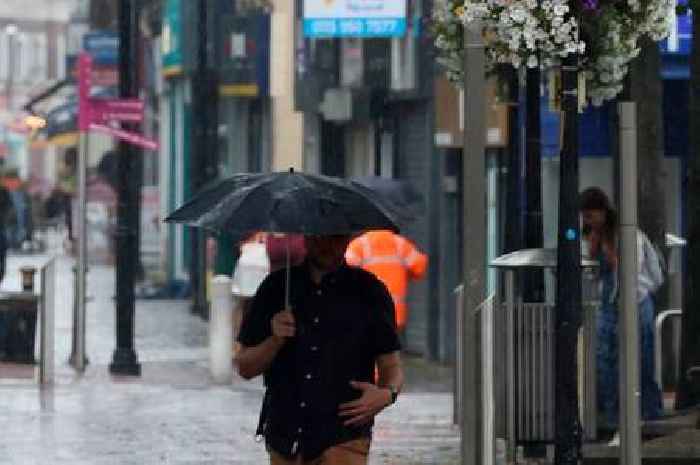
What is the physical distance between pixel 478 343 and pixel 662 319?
6.96 metres

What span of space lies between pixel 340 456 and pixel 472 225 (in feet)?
5.59

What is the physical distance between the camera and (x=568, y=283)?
10.6 m

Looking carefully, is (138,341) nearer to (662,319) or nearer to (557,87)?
(662,319)

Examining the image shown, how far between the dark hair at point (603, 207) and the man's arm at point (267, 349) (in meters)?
5.91

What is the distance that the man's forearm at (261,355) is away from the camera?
8.59m

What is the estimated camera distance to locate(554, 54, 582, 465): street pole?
34.8ft

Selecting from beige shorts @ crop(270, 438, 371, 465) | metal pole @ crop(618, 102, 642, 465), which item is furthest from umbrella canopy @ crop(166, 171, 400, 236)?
metal pole @ crop(618, 102, 642, 465)

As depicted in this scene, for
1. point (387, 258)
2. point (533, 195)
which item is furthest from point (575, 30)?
point (387, 258)

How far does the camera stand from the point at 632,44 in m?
11.2

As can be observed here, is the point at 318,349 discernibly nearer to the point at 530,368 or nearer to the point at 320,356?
the point at 320,356

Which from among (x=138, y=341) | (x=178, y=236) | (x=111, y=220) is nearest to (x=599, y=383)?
(x=138, y=341)

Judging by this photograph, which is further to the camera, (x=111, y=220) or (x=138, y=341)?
(x=111, y=220)

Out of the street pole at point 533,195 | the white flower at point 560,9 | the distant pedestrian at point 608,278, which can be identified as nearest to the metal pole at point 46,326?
the street pole at point 533,195

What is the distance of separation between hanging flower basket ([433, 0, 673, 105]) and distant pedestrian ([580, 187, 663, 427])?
7.65ft
